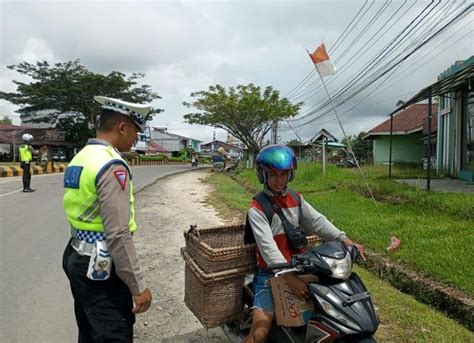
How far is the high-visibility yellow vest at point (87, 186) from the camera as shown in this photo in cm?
196

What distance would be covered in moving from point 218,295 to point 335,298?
2.99ft

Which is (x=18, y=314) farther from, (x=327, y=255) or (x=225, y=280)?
(x=327, y=255)

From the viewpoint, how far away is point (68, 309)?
12.6ft

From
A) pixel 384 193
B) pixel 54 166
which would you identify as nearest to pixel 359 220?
pixel 384 193

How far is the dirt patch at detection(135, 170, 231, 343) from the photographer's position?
3.45m

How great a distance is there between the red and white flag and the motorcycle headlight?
17.8 feet

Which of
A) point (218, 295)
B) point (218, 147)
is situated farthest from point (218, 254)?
point (218, 147)

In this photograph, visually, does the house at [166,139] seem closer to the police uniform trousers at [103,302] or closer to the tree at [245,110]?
the tree at [245,110]

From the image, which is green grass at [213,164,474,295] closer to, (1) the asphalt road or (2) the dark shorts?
(2) the dark shorts

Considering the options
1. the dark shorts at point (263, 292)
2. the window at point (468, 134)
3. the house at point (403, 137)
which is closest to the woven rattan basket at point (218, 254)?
the dark shorts at point (263, 292)

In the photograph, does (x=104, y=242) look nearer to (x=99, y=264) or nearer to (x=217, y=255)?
(x=99, y=264)

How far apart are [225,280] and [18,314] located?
93.8 inches

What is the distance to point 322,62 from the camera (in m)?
7.00

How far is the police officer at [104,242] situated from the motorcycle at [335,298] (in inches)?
33.0
